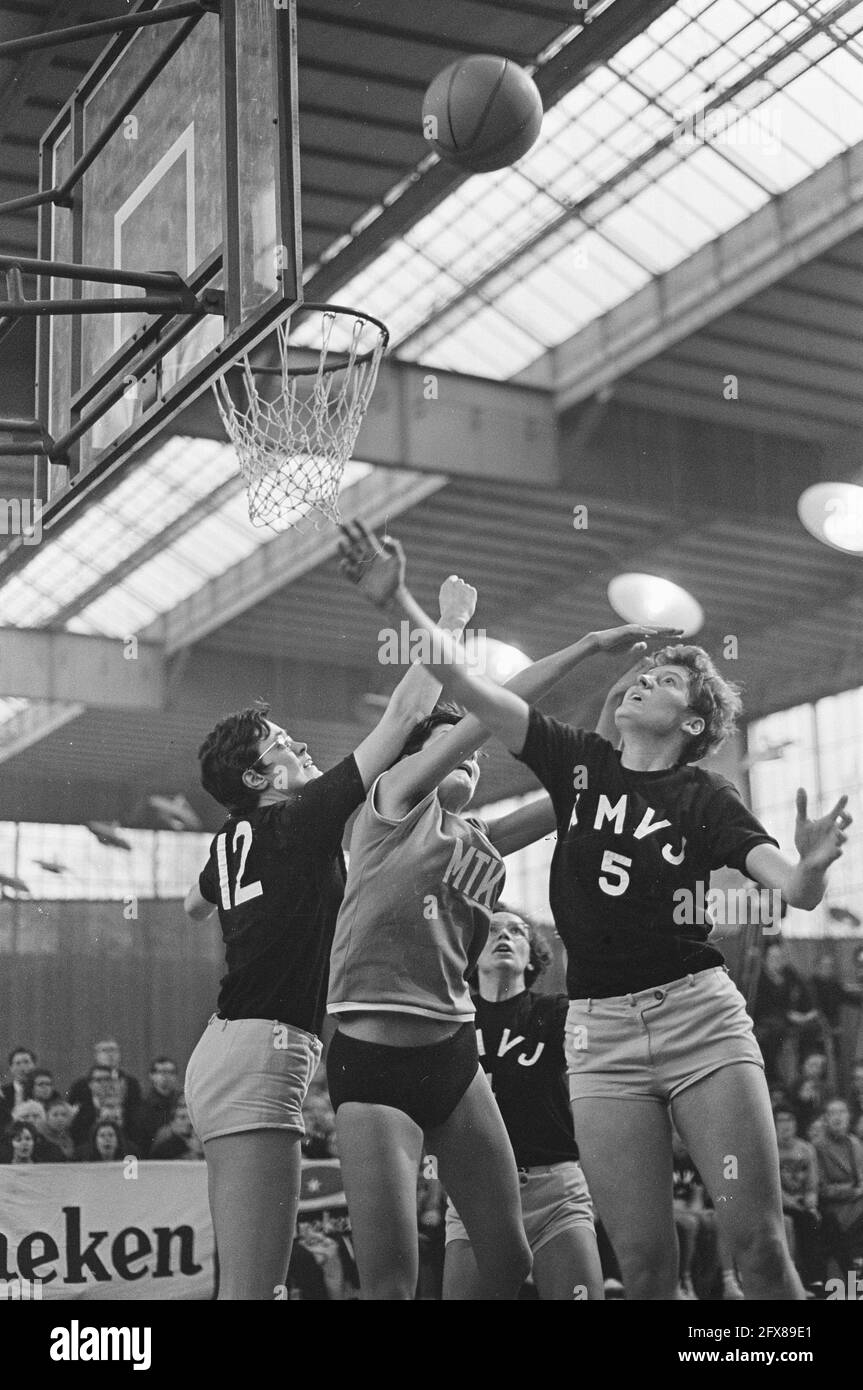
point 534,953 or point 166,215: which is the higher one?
point 166,215

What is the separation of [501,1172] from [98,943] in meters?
2.80

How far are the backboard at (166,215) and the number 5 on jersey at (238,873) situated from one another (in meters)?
1.30

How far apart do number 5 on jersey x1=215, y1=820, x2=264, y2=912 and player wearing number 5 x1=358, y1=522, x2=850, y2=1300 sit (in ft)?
3.48

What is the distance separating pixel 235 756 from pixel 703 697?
166 centimetres

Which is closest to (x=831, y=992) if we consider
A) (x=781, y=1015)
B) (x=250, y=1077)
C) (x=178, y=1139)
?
(x=781, y=1015)

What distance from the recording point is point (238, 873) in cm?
568

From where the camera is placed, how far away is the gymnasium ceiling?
21.0ft

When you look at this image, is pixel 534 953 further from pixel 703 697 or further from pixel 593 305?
pixel 593 305

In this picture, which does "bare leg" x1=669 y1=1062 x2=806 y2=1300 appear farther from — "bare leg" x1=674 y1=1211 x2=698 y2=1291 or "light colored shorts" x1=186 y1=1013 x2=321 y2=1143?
"light colored shorts" x1=186 y1=1013 x2=321 y2=1143

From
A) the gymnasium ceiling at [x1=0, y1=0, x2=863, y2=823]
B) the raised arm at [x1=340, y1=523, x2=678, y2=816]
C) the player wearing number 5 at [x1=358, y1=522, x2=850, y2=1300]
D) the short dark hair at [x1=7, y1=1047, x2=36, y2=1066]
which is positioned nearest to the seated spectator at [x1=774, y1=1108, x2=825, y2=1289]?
the player wearing number 5 at [x1=358, y1=522, x2=850, y2=1300]

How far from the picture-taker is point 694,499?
21.6 feet

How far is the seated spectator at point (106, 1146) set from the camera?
6.62 meters

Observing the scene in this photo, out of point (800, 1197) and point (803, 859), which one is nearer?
point (803, 859)

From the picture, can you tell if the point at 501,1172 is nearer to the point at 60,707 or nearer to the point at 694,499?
the point at 694,499
